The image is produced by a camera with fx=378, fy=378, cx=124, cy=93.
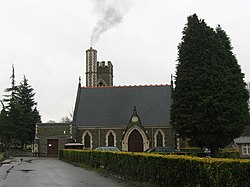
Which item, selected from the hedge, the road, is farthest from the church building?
the hedge

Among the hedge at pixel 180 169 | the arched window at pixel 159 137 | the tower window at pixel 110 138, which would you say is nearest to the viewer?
the hedge at pixel 180 169

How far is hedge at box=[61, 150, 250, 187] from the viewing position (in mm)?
10250

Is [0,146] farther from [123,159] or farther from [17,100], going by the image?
[123,159]

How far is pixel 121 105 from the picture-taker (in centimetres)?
5353

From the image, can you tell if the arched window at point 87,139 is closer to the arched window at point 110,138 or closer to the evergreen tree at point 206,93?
the arched window at point 110,138

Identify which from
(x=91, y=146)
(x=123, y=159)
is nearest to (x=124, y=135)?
(x=91, y=146)

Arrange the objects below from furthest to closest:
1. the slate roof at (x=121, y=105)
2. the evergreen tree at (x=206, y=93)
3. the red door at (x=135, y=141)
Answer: the slate roof at (x=121, y=105) < the red door at (x=135, y=141) < the evergreen tree at (x=206, y=93)

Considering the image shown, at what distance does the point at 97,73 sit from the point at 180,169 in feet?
170

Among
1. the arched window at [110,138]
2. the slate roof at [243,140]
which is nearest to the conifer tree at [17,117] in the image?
the arched window at [110,138]

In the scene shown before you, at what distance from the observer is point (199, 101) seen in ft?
103

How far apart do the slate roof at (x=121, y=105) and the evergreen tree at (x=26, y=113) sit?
1169cm

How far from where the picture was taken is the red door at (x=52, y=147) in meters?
50.9

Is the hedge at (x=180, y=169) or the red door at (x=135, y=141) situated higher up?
the red door at (x=135, y=141)

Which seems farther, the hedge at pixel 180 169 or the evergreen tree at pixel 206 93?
the evergreen tree at pixel 206 93
